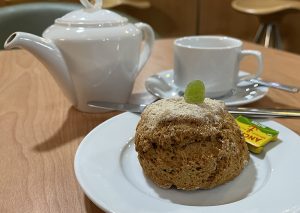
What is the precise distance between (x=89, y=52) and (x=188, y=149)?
11.7 inches

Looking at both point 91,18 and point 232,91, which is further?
point 232,91

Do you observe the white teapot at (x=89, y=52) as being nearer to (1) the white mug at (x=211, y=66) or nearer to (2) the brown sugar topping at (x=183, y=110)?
(1) the white mug at (x=211, y=66)

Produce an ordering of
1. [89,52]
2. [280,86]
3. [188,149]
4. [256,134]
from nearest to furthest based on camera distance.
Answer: [188,149], [256,134], [89,52], [280,86]

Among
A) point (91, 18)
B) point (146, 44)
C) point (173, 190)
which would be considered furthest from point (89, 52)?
point (173, 190)

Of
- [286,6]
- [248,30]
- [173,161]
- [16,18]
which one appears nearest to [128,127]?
[173,161]

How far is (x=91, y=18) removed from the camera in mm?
654

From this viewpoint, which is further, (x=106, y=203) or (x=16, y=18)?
(x=16, y=18)

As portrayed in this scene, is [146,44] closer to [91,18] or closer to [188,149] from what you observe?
[91,18]

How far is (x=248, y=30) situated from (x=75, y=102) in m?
2.64

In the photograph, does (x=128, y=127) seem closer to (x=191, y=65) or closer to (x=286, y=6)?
(x=191, y=65)

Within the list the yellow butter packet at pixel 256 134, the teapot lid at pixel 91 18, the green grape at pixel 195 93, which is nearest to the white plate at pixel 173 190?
the yellow butter packet at pixel 256 134

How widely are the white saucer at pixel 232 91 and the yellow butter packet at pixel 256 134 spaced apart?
0.36 feet

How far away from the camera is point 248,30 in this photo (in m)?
3.04

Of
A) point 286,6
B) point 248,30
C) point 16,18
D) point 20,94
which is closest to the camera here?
point 20,94
